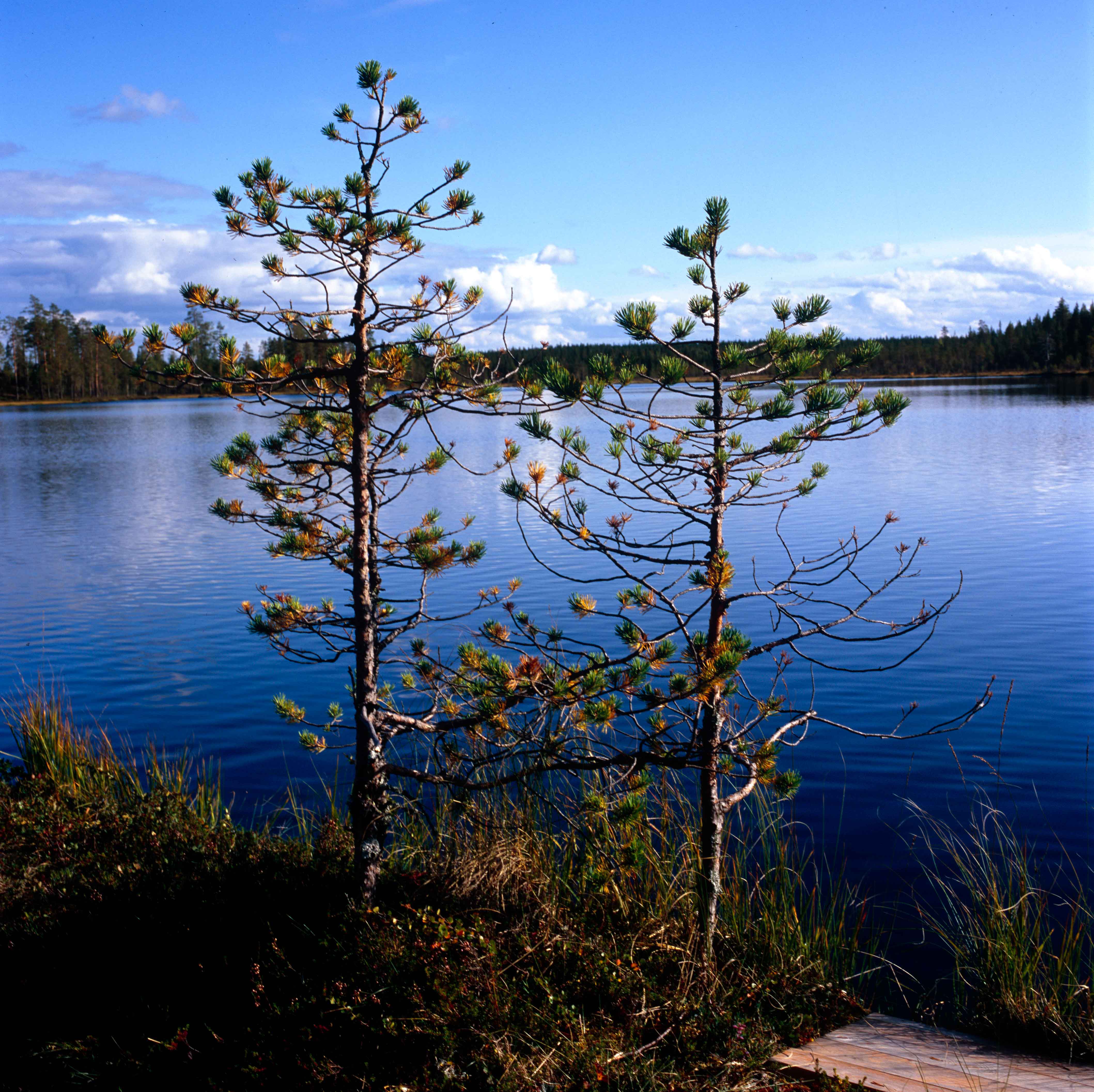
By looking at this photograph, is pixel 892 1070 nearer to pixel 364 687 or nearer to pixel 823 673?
pixel 364 687

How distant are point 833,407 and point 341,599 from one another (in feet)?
36.9

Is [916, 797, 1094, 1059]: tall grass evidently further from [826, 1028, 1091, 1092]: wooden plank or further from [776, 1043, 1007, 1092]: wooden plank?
[776, 1043, 1007, 1092]: wooden plank

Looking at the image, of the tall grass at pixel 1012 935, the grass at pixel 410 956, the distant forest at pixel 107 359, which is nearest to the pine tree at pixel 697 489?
the grass at pixel 410 956

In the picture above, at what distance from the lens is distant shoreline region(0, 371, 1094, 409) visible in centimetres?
10856

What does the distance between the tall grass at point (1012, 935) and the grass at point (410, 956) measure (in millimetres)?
639

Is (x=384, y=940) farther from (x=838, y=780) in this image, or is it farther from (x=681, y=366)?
(x=838, y=780)

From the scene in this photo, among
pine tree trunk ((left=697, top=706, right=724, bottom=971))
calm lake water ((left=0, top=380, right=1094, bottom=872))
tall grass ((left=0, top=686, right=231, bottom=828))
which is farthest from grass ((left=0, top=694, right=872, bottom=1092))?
calm lake water ((left=0, top=380, right=1094, bottom=872))

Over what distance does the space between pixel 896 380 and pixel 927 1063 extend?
131m

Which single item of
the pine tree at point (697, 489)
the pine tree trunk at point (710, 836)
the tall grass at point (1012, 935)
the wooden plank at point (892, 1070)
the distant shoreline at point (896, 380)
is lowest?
the tall grass at point (1012, 935)

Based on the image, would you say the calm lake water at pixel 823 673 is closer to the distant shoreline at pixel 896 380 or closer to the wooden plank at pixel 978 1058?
the wooden plank at pixel 978 1058

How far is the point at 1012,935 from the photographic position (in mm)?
4980

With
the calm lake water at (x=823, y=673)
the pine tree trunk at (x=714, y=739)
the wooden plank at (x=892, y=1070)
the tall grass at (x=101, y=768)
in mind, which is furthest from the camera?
the calm lake water at (x=823, y=673)

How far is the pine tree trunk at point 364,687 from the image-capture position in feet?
16.7

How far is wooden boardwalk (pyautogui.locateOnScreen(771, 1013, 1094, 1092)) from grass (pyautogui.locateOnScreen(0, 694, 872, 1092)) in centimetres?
A: 18
